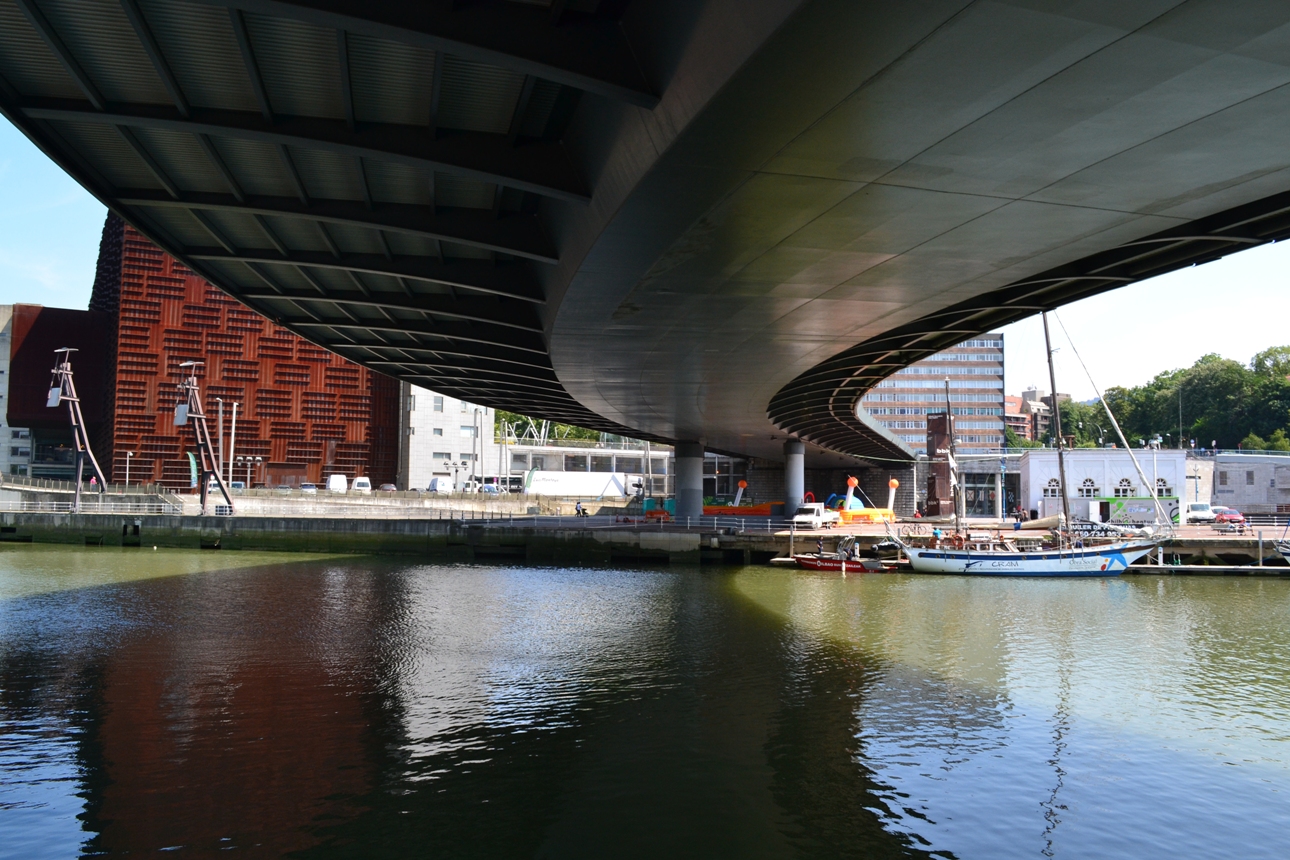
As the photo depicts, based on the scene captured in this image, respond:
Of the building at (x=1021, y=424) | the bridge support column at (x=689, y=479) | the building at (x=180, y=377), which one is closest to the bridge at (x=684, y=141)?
the bridge support column at (x=689, y=479)

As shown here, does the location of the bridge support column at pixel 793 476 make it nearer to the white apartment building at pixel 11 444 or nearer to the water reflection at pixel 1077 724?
the water reflection at pixel 1077 724

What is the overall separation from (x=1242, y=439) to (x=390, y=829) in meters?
128

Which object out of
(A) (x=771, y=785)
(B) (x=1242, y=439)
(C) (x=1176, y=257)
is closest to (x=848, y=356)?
(C) (x=1176, y=257)

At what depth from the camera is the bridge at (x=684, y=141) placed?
836 centimetres

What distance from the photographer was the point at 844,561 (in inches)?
1615

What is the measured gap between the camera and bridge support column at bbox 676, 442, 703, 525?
54.0m

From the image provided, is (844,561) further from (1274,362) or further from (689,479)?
(1274,362)

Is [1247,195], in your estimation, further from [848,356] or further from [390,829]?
[848,356]

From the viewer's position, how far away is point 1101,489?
65875 mm

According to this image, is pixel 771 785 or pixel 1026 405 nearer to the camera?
pixel 771 785

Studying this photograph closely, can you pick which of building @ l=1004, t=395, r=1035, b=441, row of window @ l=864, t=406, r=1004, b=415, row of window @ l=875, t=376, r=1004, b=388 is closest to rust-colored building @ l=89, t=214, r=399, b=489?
row of window @ l=864, t=406, r=1004, b=415

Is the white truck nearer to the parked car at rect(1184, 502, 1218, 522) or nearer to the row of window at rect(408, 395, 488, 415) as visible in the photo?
the parked car at rect(1184, 502, 1218, 522)

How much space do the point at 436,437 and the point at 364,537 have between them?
1649 inches

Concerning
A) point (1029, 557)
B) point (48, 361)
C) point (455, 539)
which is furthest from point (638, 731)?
point (48, 361)
